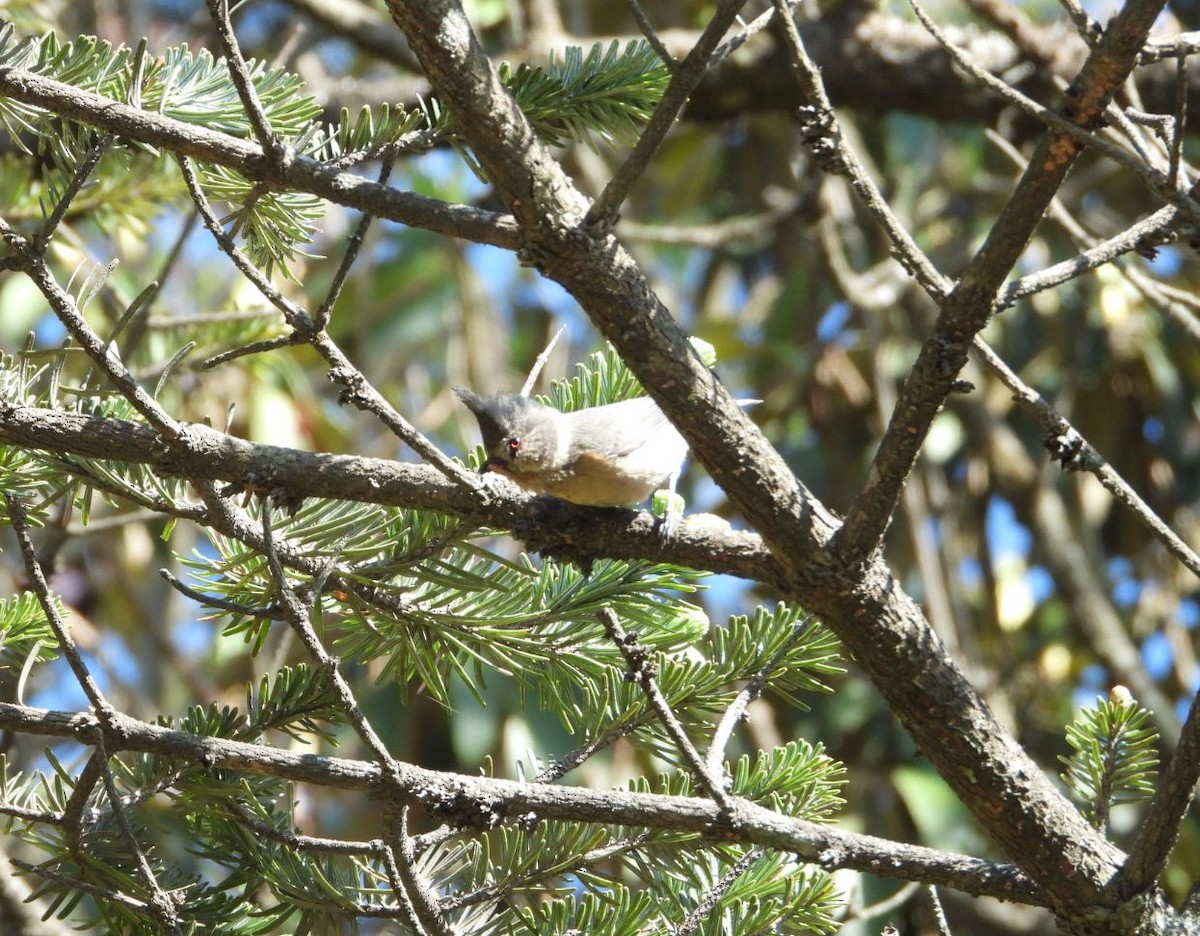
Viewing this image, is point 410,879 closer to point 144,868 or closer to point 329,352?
point 144,868

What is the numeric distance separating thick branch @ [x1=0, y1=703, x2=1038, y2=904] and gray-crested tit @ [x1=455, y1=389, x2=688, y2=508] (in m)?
0.96

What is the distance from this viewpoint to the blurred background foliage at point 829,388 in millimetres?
4727

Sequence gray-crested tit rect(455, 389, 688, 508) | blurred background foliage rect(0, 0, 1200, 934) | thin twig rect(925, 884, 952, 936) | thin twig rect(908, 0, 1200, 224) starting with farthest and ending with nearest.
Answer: blurred background foliage rect(0, 0, 1200, 934) < gray-crested tit rect(455, 389, 688, 508) < thin twig rect(925, 884, 952, 936) < thin twig rect(908, 0, 1200, 224)

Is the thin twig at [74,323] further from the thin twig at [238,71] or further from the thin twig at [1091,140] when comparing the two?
the thin twig at [1091,140]

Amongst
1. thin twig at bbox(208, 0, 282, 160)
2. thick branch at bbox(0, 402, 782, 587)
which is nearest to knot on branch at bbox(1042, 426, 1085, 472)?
thick branch at bbox(0, 402, 782, 587)

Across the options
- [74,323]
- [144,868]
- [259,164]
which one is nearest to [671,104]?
[259,164]

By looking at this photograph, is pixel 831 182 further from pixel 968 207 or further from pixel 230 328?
pixel 230 328

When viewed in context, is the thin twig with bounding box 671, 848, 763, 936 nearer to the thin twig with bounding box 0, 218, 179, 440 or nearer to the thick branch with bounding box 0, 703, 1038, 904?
the thick branch with bounding box 0, 703, 1038, 904

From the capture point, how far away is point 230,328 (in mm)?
2770

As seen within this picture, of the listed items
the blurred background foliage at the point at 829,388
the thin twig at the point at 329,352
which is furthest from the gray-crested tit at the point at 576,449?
the blurred background foliage at the point at 829,388

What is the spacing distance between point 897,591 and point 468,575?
577mm

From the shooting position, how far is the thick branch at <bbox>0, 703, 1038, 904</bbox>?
1545mm

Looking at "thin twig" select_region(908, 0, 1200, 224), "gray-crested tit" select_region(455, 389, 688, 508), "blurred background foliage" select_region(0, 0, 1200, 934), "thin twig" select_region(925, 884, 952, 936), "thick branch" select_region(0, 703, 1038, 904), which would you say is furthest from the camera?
"blurred background foliage" select_region(0, 0, 1200, 934)

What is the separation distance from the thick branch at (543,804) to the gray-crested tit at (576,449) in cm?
96
